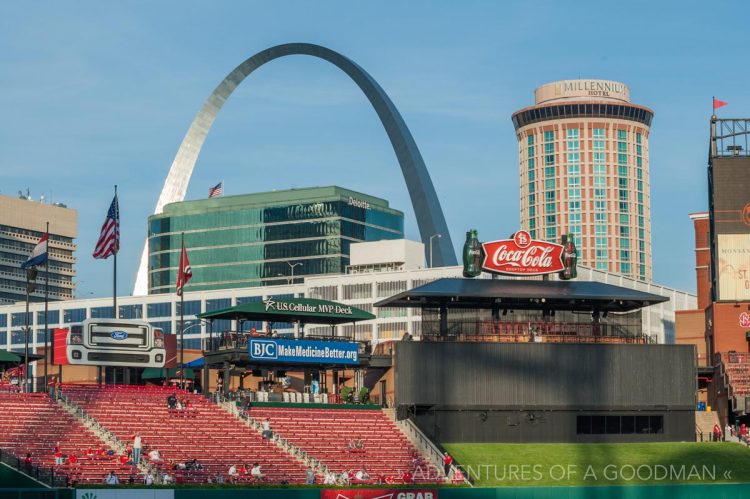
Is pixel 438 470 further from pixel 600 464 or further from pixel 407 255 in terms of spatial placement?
pixel 407 255

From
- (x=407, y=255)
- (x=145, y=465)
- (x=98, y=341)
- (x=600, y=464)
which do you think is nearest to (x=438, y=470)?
(x=600, y=464)

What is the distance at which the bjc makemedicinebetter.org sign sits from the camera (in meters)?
85.7

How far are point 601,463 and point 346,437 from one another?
588 inches

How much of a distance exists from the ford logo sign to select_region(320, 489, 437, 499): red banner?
2123cm

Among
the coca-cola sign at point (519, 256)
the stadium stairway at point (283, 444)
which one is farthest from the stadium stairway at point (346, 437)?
the coca-cola sign at point (519, 256)

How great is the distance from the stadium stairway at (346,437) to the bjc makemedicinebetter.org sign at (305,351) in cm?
377

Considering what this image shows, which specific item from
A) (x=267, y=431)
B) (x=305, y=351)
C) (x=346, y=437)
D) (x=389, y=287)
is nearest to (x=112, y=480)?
(x=267, y=431)

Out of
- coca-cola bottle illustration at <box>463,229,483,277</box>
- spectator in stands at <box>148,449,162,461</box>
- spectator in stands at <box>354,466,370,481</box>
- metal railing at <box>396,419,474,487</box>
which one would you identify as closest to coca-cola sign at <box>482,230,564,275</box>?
coca-cola bottle illustration at <box>463,229,483,277</box>

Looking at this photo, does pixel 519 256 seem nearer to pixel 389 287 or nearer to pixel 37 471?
pixel 37 471

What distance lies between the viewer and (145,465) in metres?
69.2

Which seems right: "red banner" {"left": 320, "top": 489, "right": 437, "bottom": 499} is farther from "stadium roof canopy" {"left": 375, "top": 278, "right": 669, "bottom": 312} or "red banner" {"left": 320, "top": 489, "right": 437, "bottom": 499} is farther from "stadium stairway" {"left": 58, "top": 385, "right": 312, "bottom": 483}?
"stadium roof canopy" {"left": 375, "top": 278, "right": 669, "bottom": 312}

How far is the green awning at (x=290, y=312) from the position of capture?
86.3 m

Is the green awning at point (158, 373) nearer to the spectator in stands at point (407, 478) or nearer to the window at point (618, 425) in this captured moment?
the spectator in stands at point (407, 478)

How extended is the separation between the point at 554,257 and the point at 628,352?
779 centimetres
